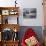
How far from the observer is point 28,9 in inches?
203

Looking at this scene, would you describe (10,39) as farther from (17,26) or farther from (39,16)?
(39,16)

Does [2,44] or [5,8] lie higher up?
[5,8]

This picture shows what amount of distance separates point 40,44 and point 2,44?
1.22 metres

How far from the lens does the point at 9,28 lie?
16.6 ft

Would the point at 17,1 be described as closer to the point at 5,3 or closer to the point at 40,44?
the point at 5,3

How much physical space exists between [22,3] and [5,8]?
0.59 m

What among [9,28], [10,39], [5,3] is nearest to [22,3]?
[5,3]

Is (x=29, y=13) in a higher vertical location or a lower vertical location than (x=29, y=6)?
lower

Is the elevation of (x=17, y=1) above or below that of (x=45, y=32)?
above

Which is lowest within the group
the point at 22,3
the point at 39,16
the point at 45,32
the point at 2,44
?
the point at 2,44

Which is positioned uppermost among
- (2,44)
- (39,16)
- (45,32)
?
(39,16)

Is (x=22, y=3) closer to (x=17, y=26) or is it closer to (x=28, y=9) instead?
(x=28, y=9)

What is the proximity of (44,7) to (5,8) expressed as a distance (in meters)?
1.27

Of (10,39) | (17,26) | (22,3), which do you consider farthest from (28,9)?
(10,39)
